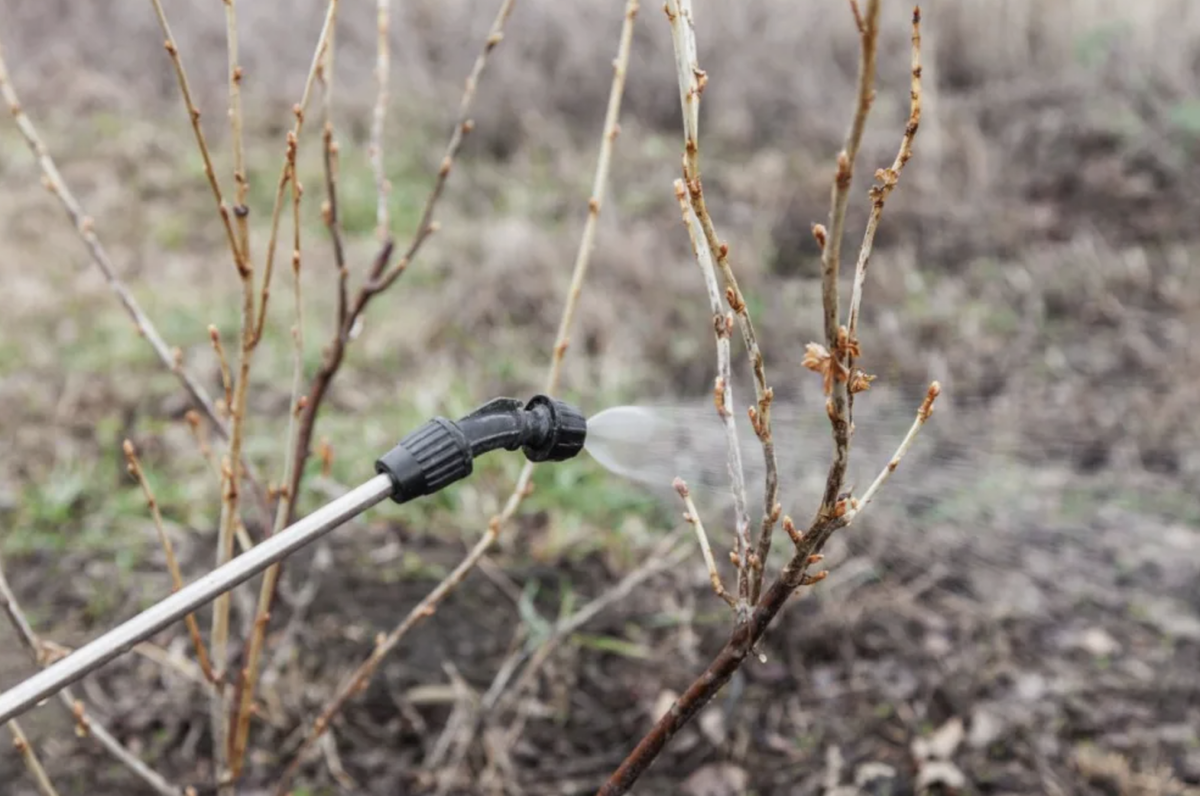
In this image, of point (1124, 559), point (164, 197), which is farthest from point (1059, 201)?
point (164, 197)

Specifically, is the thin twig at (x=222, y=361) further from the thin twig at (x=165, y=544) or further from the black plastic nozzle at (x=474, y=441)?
the black plastic nozzle at (x=474, y=441)

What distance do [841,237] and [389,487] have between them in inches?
19.3

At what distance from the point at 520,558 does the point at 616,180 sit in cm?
319

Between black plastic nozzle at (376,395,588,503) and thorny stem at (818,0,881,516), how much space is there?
0.28 m

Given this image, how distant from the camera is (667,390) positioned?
3773 mm

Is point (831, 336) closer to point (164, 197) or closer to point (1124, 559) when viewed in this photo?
point (1124, 559)

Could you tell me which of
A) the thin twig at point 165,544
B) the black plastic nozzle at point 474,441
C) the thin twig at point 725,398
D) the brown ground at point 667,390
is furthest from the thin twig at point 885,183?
the brown ground at point 667,390

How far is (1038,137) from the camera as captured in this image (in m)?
5.17

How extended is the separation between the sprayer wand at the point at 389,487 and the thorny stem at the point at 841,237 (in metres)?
0.28

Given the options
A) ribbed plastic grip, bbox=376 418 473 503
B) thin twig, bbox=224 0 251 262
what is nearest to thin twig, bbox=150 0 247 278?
thin twig, bbox=224 0 251 262

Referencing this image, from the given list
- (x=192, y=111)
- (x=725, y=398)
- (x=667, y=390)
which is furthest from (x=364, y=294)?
(x=667, y=390)

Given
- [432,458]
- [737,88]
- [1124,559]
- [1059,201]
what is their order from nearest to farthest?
[432,458] → [1124,559] → [1059,201] → [737,88]

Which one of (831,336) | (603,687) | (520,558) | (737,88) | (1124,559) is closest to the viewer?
(831,336)

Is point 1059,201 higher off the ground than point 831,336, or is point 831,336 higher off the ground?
point 1059,201
